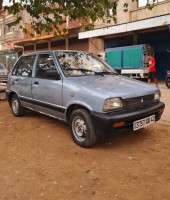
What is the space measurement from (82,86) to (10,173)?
1624 millimetres

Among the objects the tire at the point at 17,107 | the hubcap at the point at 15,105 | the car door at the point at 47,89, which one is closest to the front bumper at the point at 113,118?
the car door at the point at 47,89

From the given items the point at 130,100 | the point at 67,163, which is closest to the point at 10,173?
the point at 67,163

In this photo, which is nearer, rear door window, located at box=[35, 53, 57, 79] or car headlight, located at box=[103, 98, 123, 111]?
car headlight, located at box=[103, 98, 123, 111]

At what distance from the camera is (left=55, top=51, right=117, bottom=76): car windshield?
372 centimetres

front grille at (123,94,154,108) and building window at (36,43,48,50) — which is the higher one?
building window at (36,43,48,50)

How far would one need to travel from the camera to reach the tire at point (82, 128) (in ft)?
10.1

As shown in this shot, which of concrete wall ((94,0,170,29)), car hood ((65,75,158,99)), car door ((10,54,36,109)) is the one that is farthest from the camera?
concrete wall ((94,0,170,29))

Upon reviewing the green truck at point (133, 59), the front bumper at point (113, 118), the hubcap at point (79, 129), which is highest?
the green truck at point (133, 59)

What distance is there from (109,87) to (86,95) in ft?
1.32

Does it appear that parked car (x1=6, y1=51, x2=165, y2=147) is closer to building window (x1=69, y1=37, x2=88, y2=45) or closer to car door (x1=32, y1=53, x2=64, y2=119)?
car door (x1=32, y1=53, x2=64, y2=119)

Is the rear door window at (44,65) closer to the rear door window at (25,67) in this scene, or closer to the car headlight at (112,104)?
the rear door window at (25,67)

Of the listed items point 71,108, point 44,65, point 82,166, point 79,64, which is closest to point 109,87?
point 71,108

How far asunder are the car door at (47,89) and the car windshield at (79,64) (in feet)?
0.61

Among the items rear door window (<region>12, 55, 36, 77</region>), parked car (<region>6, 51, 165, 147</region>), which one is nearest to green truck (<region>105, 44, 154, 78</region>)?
parked car (<region>6, 51, 165, 147</region>)
